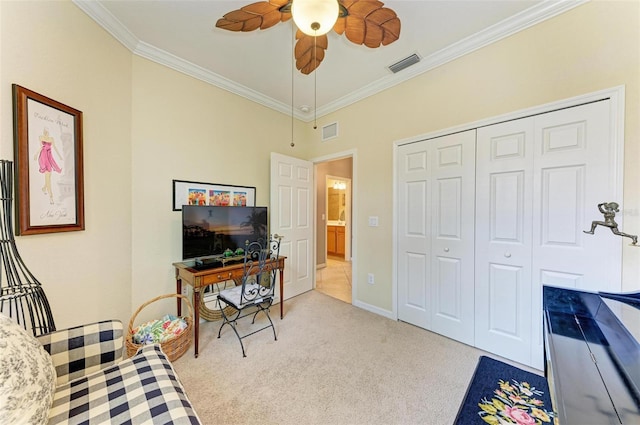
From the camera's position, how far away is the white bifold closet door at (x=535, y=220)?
5.38ft

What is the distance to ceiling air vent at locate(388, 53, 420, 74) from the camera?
2344 mm

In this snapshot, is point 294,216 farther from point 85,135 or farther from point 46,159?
point 46,159

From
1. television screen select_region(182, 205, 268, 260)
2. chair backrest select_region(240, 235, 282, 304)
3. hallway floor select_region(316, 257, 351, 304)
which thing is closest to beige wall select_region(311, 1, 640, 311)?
hallway floor select_region(316, 257, 351, 304)

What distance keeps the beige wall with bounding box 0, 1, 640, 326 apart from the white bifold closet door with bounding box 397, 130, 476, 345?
19 centimetres

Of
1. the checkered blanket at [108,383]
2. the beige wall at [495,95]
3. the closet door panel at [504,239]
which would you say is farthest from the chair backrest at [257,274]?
the closet door panel at [504,239]

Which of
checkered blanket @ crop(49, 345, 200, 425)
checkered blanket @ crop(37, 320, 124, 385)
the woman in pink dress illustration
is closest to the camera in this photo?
checkered blanket @ crop(49, 345, 200, 425)

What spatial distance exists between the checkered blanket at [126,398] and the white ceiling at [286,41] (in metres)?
2.39

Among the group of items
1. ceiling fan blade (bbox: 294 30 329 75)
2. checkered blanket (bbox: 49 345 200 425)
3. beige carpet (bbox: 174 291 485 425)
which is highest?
ceiling fan blade (bbox: 294 30 329 75)

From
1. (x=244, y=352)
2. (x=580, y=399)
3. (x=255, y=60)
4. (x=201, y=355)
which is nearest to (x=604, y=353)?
(x=580, y=399)

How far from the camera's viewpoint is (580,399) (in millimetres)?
696

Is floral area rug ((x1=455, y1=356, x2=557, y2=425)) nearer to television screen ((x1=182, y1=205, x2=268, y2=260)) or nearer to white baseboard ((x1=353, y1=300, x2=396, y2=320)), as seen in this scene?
white baseboard ((x1=353, y1=300, x2=396, y2=320))

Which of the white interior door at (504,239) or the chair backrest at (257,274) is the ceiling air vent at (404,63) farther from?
the chair backrest at (257,274)

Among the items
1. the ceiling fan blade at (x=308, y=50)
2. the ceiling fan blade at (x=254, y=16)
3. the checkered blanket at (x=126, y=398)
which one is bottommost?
the checkered blanket at (x=126, y=398)

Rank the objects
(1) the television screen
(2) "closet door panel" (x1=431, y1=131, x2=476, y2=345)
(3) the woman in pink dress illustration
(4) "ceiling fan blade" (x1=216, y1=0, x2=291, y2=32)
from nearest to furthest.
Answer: (4) "ceiling fan blade" (x1=216, y1=0, x2=291, y2=32) → (3) the woman in pink dress illustration → (2) "closet door panel" (x1=431, y1=131, x2=476, y2=345) → (1) the television screen
